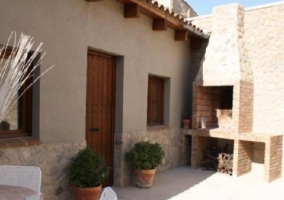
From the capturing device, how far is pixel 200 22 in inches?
381

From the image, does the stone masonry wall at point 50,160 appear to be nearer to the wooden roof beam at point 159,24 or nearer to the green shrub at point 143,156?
the green shrub at point 143,156

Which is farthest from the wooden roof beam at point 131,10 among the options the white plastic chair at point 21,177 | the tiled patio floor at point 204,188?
the white plastic chair at point 21,177

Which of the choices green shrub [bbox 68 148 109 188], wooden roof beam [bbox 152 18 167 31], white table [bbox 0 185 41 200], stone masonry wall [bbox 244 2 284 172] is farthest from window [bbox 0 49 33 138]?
stone masonry wall [bbox 244 2 284 172]

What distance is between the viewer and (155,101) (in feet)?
27.7

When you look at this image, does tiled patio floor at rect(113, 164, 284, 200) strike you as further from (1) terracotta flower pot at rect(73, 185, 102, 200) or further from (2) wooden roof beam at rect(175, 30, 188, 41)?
(2) wooden roof beam at rect(175, 30, 188, 41)

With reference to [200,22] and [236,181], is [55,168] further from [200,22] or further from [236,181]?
[200,22]

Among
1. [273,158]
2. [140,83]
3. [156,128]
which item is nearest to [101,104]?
[140,83]

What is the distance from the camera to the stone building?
4750 mm

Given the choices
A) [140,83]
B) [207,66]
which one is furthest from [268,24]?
[140,83]

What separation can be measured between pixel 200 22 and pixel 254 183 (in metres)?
5.13

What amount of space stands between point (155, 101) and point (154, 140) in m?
1.16

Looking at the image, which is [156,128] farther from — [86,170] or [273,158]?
[86,170]

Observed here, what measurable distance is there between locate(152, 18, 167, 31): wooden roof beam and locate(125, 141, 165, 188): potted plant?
9.43 feet

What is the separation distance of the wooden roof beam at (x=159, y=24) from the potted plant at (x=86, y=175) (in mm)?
3836
